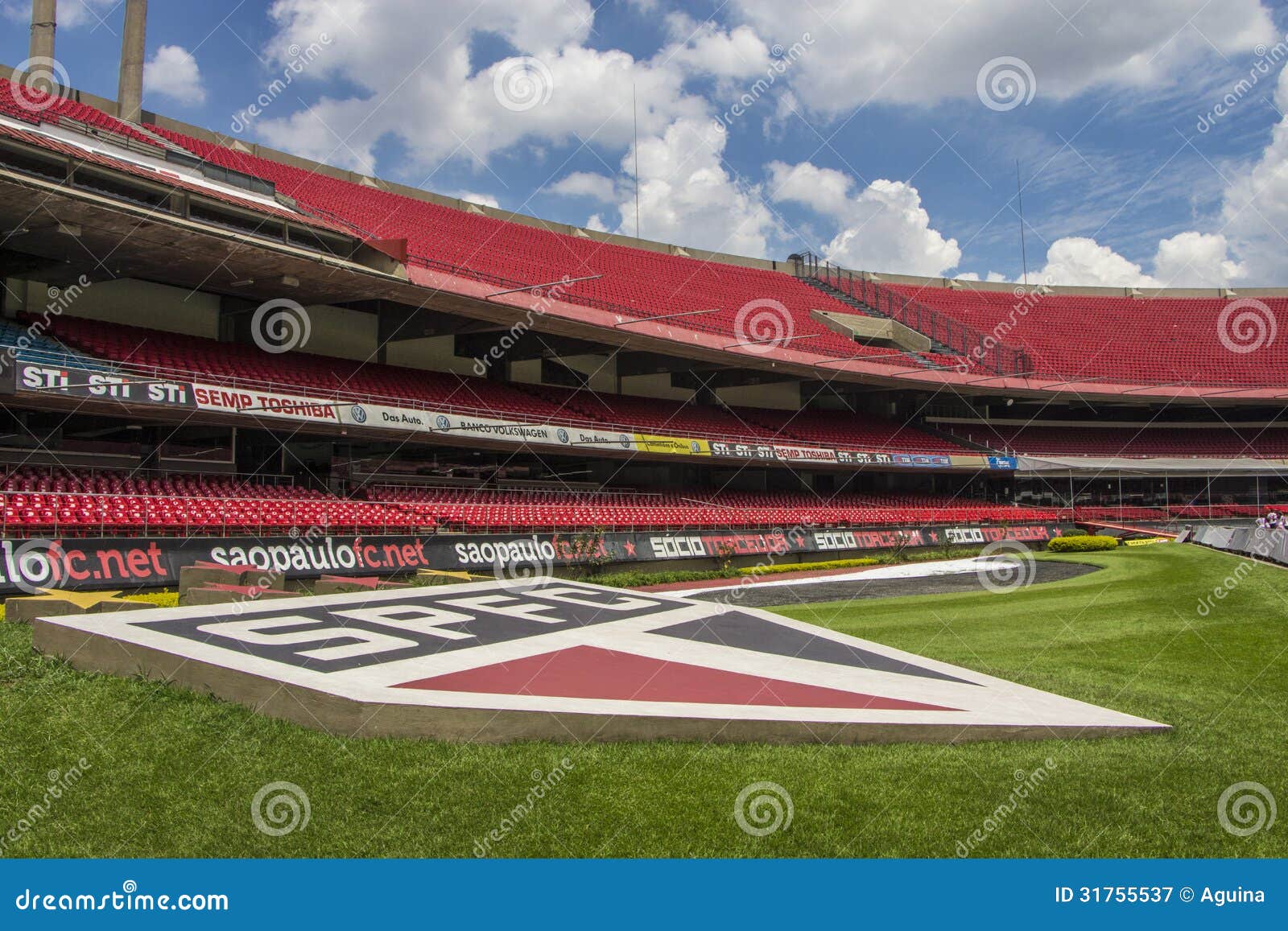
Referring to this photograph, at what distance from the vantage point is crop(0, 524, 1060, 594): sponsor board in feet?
47.3

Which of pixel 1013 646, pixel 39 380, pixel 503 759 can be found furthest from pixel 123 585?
pixel 1013 646

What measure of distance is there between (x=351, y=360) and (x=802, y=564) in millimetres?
16073

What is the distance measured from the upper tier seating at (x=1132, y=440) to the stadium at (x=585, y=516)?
14.4 inches

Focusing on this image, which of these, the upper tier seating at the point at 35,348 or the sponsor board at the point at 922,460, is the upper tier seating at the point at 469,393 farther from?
the sponsor board at the point at 922,460

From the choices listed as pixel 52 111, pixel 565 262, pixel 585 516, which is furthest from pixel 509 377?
pixel 52 111

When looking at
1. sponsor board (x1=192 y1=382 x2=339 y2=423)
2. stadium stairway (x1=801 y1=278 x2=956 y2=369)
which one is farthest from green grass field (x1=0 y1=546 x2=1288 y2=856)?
stadium stairway (x1=801 y1=278 x2=956 y2=369)

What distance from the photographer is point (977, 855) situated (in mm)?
4652

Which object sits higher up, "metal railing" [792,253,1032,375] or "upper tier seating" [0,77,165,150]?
"metal railing" [792,253,1032,375]

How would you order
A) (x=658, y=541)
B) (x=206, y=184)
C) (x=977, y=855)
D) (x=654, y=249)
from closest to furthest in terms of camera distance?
1. (x=977, y=855)
2. (x=206, y=184)
3. (x=658, y=541)
4. (x=654, y=249)

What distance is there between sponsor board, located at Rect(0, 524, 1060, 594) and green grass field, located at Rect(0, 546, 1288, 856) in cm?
712

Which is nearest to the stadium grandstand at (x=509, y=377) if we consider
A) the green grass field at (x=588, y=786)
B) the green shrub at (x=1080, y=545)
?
Result: the green shrub at (x=1080, y=545)

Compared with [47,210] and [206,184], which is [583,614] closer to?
[47,210]

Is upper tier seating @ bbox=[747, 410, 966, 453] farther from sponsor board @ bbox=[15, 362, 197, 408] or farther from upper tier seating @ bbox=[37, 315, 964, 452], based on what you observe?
sponsor board @ bbox=[15, 362, 197, 408]

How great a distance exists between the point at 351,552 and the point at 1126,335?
49575mm
